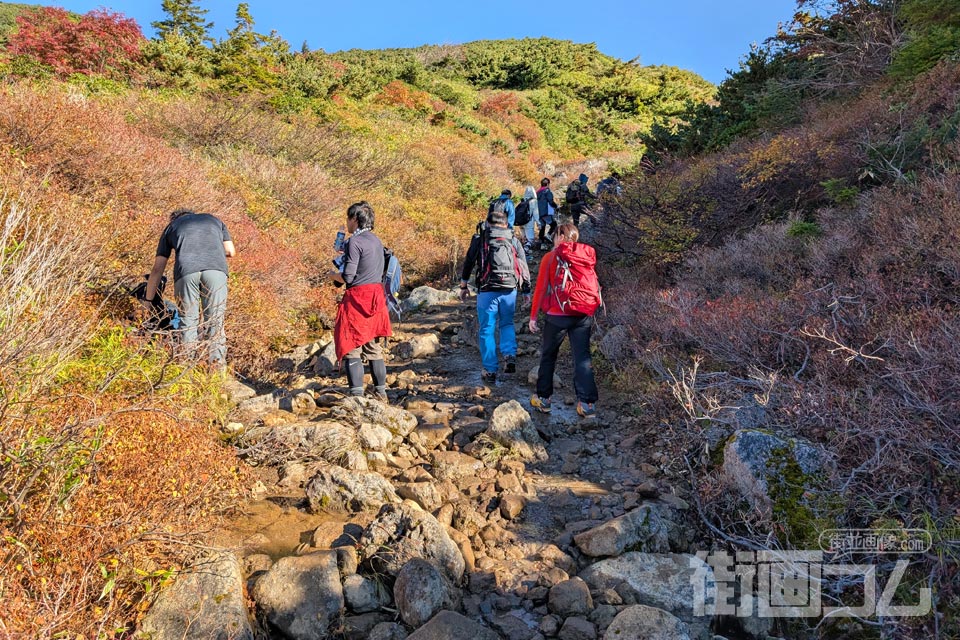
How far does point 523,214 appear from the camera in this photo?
1226cm

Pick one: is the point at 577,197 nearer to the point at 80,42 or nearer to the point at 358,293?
the point at 358,293

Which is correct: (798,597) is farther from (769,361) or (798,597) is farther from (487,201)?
(487,201)

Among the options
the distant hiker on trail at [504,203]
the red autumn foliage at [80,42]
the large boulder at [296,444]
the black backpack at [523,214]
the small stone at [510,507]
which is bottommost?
the small stone at [510,507]

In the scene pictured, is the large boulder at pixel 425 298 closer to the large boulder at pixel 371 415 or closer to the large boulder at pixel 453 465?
the large boulder at pixel 371 415

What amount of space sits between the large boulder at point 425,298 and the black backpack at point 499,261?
3.26 meters

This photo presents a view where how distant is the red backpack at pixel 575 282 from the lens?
16.5 feet

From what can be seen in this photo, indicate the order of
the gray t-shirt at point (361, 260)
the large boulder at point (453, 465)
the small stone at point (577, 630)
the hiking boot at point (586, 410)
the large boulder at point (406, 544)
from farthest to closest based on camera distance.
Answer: the hiking boot at point (586, 410) → the gray t-shirt at point (361, 260) → the large boulder at point (453, 465) → the large boulder at point (406, 544) → the small stone at point (577, 630)

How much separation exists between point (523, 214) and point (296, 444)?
9291mm

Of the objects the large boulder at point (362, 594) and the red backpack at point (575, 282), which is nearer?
the large boulder at point (362, 594)

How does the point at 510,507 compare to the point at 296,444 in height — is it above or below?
below

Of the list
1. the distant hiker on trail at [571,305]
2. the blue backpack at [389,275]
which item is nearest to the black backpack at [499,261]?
the distant hiker on trail at [571,305]

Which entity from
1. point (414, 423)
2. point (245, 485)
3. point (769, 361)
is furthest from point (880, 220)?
point (245, 485)

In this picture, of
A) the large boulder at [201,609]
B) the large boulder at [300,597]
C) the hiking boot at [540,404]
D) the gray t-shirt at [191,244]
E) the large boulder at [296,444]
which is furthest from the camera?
the hiking boot at [540,404]

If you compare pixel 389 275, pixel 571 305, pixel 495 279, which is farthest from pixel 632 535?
pixel 495 279
